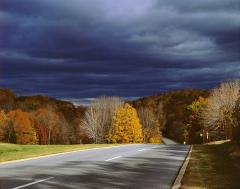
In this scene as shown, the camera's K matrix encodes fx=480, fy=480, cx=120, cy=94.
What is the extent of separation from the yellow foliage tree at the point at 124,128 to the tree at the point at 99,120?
4746mm

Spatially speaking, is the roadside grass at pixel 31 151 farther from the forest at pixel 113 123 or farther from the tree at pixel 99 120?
the tree at pixel 99 120

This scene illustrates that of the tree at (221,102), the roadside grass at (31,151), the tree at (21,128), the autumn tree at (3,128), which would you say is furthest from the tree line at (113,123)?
the roadside grass at (31,151)

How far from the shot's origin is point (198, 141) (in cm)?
10675

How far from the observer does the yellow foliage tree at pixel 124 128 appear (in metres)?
94.7

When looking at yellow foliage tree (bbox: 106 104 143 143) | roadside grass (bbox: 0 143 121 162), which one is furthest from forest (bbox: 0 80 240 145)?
roadside grass (bbox: 0 143 121 162)

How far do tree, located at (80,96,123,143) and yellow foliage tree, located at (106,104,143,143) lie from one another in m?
4.75

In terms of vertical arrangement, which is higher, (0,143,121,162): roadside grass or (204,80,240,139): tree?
(204,80,240,139): tree

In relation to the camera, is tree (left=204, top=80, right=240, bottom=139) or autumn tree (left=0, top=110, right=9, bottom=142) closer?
tree (left=204, top=80, right=240, bottom=139)

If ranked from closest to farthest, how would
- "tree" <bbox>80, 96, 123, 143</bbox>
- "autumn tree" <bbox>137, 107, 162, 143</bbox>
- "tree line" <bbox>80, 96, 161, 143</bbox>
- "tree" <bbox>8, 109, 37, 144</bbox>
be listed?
"tree line" <bbox>80, 96, 161, 143</bbox> → "tree" <bbox>80, 96, 123, 143</bbox> → "tree" <bbox>8, 109, 37, 144</bbox> → "autumn tree" <bbox>137, 107, 162, 143</bbox>

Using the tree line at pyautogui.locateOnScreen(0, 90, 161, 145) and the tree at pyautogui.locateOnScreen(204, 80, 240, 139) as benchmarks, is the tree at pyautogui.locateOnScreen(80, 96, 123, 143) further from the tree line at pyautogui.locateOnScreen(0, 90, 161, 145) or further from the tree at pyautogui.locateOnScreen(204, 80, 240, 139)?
the tree at pyautogui.locateOnScreen(204, 80, 240, 139)

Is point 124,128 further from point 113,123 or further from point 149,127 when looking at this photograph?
point 149,127

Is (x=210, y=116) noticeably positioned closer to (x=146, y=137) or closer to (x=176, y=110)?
(x=146, y=137)

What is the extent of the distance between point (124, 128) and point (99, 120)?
34.1 feet

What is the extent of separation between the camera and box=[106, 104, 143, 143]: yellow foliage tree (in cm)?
9469
